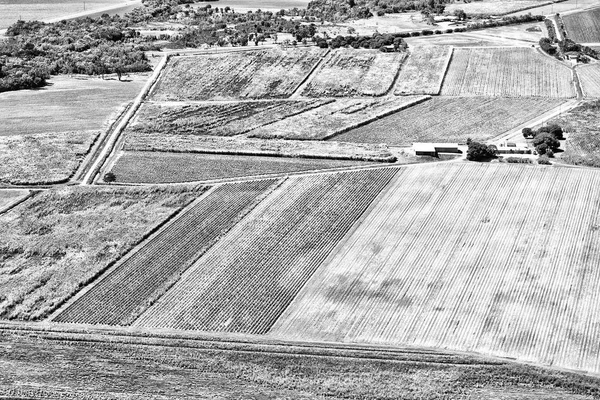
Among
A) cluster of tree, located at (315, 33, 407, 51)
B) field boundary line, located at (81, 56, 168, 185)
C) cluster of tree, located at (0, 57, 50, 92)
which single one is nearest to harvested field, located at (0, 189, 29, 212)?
field boundary line, located at (81, 56, 168, 185)

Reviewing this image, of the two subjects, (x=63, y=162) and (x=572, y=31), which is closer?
(x=63, y=162)

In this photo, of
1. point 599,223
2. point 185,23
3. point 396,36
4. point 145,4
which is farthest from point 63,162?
point 145,4

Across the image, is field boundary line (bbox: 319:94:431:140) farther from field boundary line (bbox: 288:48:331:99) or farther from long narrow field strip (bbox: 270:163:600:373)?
long narrow field strip (bbox: 270:163:600:373)

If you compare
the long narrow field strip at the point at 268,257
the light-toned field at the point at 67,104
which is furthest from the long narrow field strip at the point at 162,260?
the light-toned field at the point at 67,104

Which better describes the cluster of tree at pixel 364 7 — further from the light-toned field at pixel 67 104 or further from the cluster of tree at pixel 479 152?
the cluster of tree at pixel 479 152

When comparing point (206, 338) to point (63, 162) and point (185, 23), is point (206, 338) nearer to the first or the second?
point (63, 162)

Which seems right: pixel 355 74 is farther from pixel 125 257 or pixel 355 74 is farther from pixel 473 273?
pixel 473 273

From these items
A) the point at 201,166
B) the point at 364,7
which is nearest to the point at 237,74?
the point at 201,166
